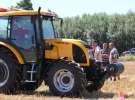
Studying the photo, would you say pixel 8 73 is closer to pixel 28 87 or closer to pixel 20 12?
pixel 28 87

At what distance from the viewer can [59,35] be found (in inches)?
692

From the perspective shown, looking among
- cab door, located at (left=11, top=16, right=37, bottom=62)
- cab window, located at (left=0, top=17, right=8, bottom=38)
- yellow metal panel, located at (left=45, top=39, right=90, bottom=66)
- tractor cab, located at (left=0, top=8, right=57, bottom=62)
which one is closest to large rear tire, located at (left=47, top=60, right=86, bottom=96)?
yellow metal panel, located at (left=45, top=39, right=90, bottom=66)

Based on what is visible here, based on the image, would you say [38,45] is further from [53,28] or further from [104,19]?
[104,19]

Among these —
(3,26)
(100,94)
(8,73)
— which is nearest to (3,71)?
(8,73)

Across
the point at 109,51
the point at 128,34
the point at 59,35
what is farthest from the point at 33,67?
the point at 128,34

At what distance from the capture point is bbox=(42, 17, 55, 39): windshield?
649 inches

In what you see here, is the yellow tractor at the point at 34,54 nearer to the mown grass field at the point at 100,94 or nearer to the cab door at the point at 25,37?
the cab door at the point at 25,37

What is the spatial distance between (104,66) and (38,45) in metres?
2.19

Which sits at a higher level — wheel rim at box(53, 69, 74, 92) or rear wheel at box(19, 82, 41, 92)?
wheel rim at box(53, 69, 74, 92)

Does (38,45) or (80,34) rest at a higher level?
(38,45)

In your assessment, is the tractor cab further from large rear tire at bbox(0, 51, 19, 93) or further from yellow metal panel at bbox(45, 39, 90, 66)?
large rear tire at bbox(0, 51, 19, 93)

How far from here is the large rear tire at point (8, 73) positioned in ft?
53.0

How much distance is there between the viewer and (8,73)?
1625 cm

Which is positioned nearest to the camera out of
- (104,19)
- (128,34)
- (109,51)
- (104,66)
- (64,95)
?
(64,95)
